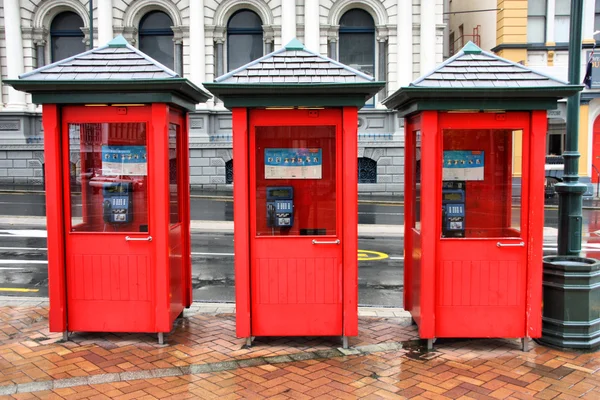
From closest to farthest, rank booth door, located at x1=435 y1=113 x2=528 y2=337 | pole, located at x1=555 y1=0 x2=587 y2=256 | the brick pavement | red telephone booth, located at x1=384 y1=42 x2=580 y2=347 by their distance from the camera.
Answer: the brick pavement, red telephone booth, located at x1=384 y1=42 x2=580 y2=347, booth door, located at x1=435 y1=113 x2=528 y2=337, pole, located at x1=555 y1=0 x2=587 y2=256

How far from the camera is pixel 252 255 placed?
18.5 ft

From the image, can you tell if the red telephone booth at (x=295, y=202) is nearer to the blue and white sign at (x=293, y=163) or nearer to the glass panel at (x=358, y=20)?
the blue and white sign at (x=293, y=163)

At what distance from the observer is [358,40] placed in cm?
2642

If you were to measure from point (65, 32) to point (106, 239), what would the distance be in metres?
23.6

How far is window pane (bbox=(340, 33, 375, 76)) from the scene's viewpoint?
26391mm

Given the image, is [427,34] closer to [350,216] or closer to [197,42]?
[197,42]

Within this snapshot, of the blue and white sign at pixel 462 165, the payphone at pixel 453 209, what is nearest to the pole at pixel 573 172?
the blue and white sign at pixel 462 165

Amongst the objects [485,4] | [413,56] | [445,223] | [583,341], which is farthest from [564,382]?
[485,4]

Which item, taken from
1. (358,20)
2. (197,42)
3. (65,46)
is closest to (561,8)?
(358,20)

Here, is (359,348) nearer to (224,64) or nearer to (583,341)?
(583,341)

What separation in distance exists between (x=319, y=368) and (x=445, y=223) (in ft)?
6.11

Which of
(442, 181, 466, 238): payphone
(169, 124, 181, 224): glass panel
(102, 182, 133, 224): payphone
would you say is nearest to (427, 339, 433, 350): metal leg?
(442, 181, 466, 238): payphone

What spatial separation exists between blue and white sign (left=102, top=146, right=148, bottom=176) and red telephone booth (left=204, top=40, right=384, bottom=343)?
1027mm

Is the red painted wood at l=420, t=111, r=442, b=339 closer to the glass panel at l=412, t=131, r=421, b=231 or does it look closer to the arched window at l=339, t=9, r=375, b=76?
the glass panel at l=412, t=131, r=421, b=231
